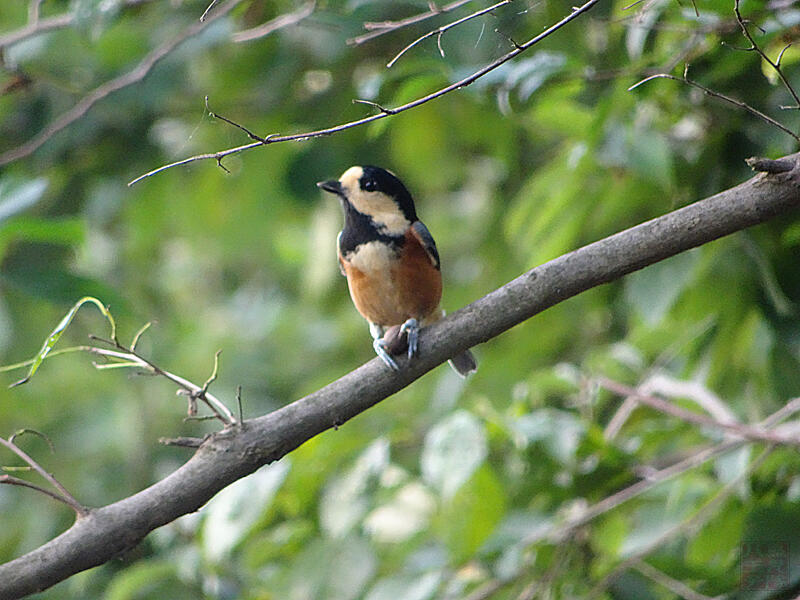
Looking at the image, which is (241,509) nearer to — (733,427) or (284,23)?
(733,427)

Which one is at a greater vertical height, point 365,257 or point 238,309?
point 365,257

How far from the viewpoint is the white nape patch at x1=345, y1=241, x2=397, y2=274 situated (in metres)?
3.06

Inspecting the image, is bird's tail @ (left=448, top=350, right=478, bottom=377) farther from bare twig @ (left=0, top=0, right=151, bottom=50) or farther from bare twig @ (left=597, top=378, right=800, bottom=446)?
bare twig @ (left=0, top=0, right=151, bottom=50)

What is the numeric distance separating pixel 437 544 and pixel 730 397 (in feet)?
4.23

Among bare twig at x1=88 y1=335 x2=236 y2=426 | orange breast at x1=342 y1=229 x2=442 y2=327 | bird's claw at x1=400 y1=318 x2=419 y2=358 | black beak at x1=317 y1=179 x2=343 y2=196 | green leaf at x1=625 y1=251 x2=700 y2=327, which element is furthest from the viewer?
black beak at x1=317 y1=179 x2=343 y2=196

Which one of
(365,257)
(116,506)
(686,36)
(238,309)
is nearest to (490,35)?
(686,36)

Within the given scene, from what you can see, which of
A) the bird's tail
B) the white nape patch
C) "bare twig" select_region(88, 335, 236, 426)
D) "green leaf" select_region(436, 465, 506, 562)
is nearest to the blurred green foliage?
"green leaf" select_region(436, 465, 506, 562)

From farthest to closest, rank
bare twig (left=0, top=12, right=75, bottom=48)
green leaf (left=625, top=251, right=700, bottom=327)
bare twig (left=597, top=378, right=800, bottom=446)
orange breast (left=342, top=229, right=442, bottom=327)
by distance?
bare twig (left=0, top=12, right=75, bottom=48) → orange breast (left=342, top=229, right=442, bottom=327) → green leaf (left=625, top=251, right=700, bottom=327) → bare twig (left=597, top=378, right=800, bottom=446)

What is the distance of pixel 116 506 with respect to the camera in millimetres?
1796

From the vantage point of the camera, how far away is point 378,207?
10.4 ft

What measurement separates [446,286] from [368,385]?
3170 millimetres

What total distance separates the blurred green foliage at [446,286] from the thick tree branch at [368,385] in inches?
14.4

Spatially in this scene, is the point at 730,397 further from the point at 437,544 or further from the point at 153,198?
the point at 153,198

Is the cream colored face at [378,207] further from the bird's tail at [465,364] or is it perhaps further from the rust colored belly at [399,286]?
the bird's tail at [465,364]
